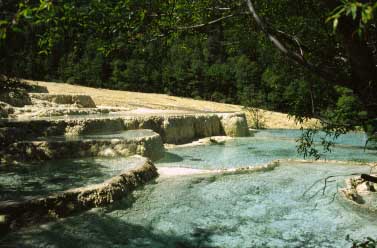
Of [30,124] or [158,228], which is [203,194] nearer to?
[158,228]

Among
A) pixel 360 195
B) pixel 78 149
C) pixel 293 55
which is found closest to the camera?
pixel 293 55

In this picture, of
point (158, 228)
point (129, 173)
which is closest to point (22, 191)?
point (129, 173)

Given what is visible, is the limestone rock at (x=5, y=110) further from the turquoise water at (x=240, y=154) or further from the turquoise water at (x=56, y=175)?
the turquoise water at (x=240, y=154)

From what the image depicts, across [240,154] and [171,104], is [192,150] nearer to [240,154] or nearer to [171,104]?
[240,154]

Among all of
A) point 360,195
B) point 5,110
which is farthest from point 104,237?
point 5,110

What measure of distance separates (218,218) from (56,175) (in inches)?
176

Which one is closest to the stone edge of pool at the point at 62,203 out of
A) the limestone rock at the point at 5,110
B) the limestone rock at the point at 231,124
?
the limestone rock at the point at 5,110

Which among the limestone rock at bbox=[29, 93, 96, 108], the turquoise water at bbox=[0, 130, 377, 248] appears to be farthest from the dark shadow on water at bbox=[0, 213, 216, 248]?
the limestone rock at bbox=[29, 93, 96, 108]

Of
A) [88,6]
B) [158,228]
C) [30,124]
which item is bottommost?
[158,228]

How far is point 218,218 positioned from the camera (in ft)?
25.0

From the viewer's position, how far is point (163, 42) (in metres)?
4.39

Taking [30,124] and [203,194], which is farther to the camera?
[30,124]

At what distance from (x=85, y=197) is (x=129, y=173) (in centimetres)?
198

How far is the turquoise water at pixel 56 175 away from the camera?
8148mm
